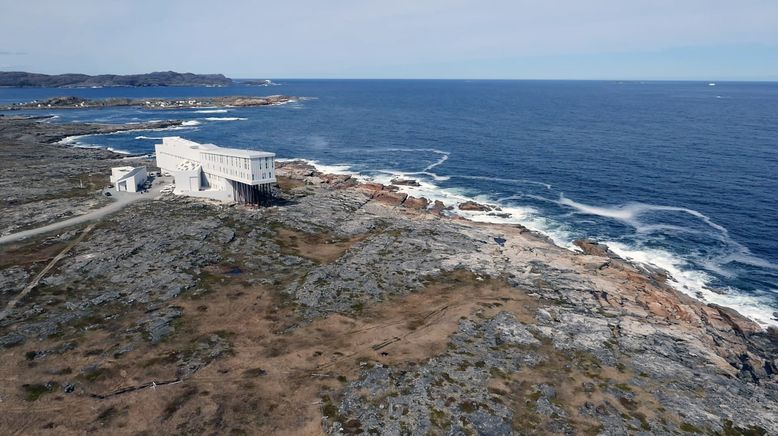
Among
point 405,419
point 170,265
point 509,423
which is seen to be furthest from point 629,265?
point 170,265

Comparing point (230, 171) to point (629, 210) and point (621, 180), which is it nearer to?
point (629, 210)

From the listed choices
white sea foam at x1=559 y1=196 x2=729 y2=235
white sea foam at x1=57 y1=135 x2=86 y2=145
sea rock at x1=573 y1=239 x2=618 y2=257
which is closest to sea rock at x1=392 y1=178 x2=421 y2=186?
white sea foam at x1=559 y1=196 x2=729 y2=235

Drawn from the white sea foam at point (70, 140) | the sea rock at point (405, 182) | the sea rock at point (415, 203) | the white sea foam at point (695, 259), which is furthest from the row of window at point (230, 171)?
the white sea foam at point (70, 140)

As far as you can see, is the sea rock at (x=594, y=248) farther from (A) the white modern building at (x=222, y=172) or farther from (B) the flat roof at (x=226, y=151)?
(B) the flat roof at (x=226, y=151)

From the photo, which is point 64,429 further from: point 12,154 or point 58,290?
point 12,154

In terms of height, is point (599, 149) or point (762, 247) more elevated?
point (599, 149)

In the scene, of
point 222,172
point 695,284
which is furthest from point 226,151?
point 695,284
